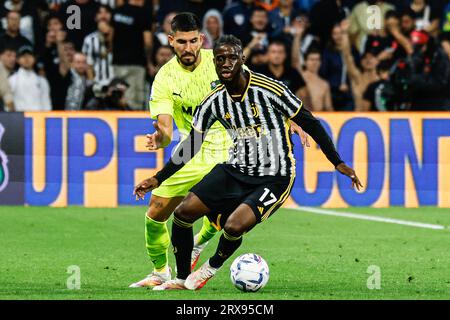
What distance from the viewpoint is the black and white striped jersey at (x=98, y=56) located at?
18.2m

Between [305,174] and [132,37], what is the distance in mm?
3382

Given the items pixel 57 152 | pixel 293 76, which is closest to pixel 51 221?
pixel 57 152

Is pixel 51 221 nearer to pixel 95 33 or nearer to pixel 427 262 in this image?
pixel 95 33

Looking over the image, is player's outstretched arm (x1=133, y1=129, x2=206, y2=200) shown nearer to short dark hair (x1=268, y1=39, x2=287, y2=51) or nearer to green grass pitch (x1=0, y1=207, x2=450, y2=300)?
green grass pitch (x1=0, y1=207, x2=450, y2=300)

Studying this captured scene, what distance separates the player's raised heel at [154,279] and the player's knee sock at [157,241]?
50 millimetres

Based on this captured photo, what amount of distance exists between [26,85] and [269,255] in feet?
22.9

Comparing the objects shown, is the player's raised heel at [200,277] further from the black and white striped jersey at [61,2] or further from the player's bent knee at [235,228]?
the black and white striped jersey at [61,2]

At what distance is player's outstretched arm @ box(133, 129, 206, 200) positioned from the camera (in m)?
9.33

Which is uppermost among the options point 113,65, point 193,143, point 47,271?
point 113,65

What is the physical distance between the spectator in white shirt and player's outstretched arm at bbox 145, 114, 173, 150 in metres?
8.03

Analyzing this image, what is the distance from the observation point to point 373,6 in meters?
19.2

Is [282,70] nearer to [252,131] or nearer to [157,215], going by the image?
[157,215]

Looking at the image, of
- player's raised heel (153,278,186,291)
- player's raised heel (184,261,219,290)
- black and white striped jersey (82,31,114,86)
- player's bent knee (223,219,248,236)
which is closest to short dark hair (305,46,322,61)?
black and white striped jersey (82,31,114,86)
